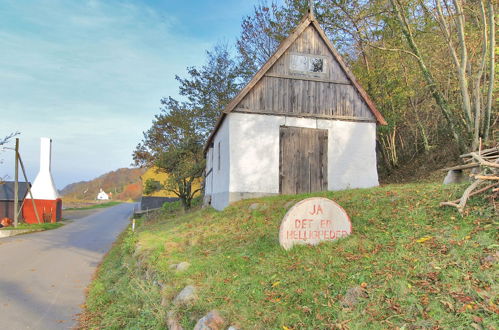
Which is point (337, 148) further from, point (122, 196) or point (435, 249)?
point (122, 196)

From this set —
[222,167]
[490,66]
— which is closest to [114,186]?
[222,167]

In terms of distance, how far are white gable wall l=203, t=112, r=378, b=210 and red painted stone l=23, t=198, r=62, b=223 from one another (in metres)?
22.1

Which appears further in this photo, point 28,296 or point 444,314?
point 28,296

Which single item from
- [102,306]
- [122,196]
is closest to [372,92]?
[102,306]

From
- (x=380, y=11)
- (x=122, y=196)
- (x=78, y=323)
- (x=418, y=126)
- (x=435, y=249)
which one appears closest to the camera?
(x=435, y=249)

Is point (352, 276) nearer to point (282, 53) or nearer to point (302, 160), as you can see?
point (302, 160)

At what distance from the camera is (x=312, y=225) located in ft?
21.1

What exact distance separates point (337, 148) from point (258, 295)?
10439 mm

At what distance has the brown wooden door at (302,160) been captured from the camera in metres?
14.1

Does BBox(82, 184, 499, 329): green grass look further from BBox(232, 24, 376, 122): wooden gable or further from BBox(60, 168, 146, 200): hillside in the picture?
BBox(60, 168, 146, 200): hillside

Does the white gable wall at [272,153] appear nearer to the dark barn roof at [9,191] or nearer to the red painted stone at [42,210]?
the red painted stone at [42,210]

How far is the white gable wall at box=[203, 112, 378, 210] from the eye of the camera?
542 inches

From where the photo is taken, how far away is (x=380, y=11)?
15.4m

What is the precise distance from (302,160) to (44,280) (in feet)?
30.2
